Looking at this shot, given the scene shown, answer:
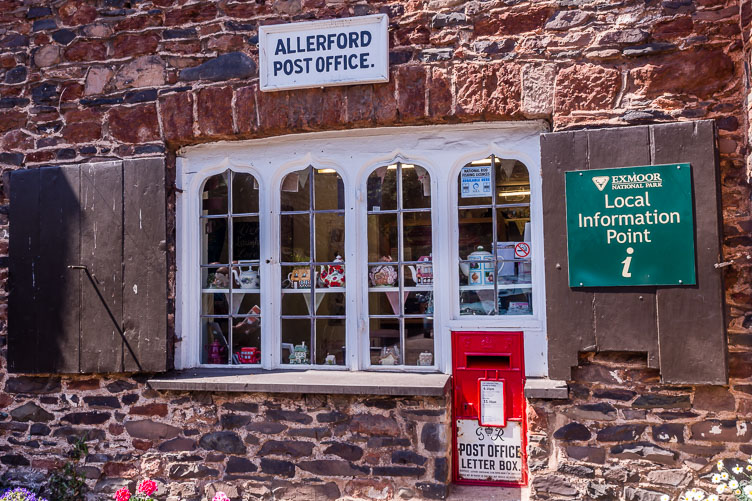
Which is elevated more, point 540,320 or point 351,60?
point 351,60

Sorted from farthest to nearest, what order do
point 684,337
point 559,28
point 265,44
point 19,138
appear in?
point 19,138 → point 265,44 → point 559,28 → point 684,337

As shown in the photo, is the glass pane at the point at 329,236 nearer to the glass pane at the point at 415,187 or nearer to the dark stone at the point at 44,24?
the glass pane at the point at 415,187

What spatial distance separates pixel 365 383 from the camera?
4.03 meters

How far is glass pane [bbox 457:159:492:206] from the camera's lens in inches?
168

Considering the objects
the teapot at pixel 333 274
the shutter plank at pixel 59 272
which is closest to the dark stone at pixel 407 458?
the teapot at pixel 333 274

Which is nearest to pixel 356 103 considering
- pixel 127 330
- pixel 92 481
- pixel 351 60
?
pixel 351 60

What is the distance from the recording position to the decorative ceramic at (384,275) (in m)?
4.39

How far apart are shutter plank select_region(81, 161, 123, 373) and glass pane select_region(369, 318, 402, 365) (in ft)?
5.81

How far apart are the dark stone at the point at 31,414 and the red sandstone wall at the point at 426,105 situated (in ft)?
0.03

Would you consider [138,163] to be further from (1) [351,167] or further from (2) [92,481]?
(2) [92,481]

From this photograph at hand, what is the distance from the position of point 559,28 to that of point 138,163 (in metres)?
3.00

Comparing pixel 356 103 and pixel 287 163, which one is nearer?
pixel 356 103

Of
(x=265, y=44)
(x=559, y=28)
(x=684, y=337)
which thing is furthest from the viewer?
(x=265, y=44)

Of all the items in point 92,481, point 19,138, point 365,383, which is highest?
point 19,138
